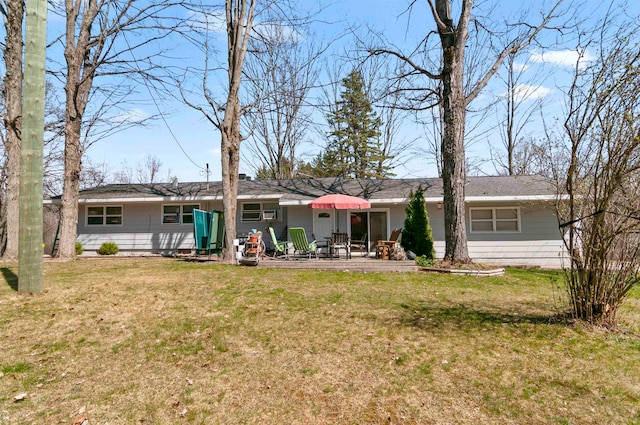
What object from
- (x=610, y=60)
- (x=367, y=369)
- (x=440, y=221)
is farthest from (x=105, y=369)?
(x=440, y=221)

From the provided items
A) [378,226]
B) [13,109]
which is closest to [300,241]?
[378,226]

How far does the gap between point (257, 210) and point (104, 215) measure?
6517mm

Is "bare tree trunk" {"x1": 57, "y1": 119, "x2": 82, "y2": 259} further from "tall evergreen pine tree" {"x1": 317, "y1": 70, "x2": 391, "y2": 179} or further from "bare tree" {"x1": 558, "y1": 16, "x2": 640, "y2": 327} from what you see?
"tall evergreen pine tree" {"x1": 317, "y1": 70, "x2": 391, "y2": 179}

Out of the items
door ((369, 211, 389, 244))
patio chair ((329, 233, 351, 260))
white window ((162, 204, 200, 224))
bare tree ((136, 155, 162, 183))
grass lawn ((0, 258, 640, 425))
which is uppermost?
bare tree ((136, 155, 162, 183))

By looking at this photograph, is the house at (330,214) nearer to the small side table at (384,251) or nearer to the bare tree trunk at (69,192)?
the small side table at (384,251)

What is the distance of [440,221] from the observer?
1357cm

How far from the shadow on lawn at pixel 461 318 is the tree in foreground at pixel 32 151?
19.1 feet

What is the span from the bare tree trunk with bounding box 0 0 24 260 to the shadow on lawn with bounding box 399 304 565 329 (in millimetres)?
→ 10891

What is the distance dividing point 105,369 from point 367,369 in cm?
276

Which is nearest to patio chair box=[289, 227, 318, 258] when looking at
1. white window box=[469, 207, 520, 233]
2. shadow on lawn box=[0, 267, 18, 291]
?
white window box=[469, 207, 520, 233]

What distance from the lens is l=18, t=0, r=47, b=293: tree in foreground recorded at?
5.54 m

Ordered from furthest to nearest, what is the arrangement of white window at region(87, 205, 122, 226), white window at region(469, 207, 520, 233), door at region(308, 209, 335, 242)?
white window at region(87, 205, 122, 226)
door at region(308, 209, 335, 242)
white window at region(469, 207, 520, 233)

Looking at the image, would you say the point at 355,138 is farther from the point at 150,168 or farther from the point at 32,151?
the point at 150,168

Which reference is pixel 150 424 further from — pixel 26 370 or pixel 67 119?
pixel 67 119
